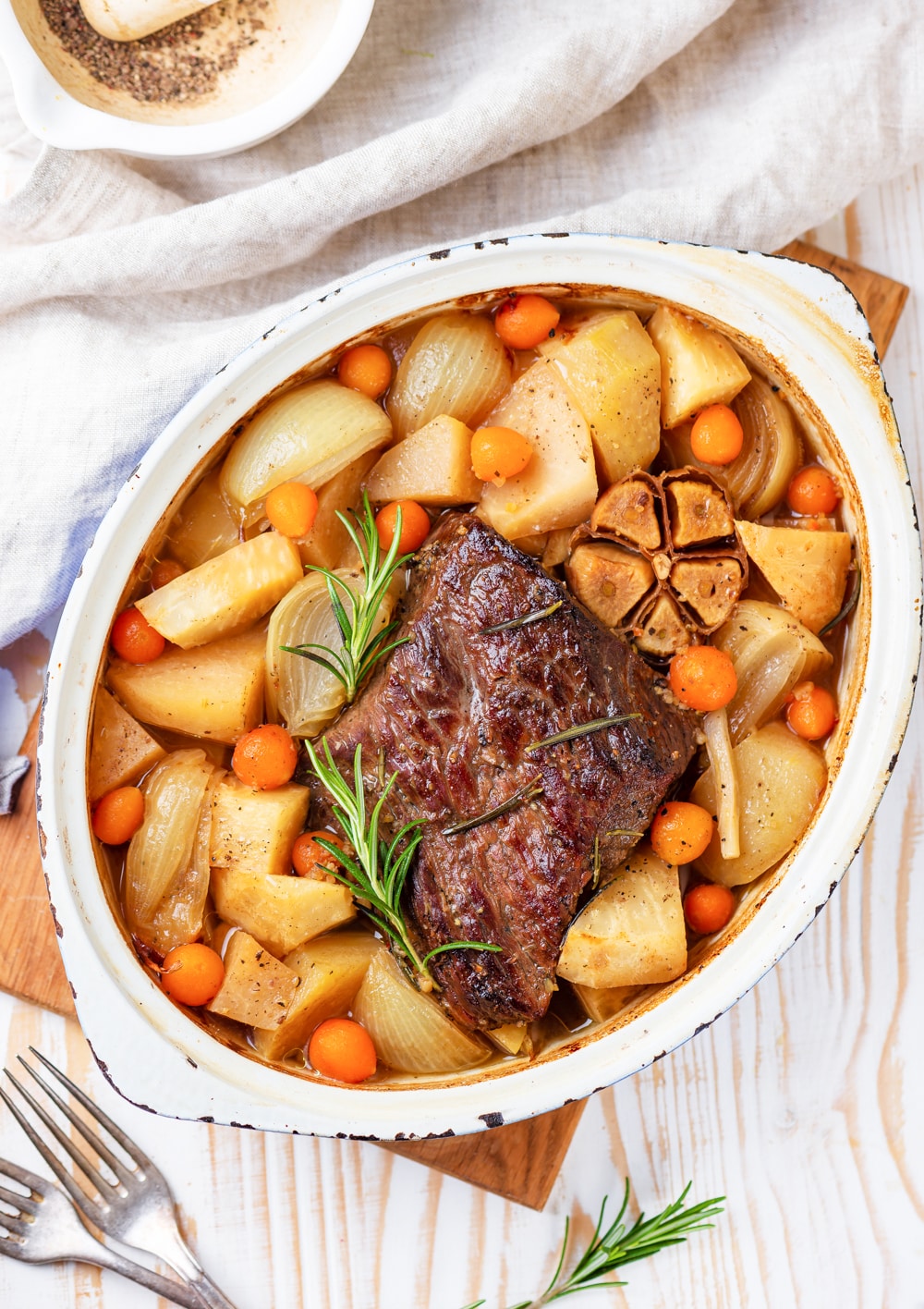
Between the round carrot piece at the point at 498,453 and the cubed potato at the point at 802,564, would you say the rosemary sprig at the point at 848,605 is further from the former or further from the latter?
the round carrot piece at the point at 498,453

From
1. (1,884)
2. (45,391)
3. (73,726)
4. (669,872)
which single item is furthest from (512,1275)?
(45,391)

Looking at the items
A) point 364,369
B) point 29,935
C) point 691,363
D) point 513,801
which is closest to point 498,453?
point 364,369

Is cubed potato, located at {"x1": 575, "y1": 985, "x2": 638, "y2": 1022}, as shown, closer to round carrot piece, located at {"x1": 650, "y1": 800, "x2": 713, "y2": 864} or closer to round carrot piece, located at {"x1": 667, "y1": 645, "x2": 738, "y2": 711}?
round carrot piece, located at {"x1": 650, "y1": 800, "x2": 713, "y2": 864}

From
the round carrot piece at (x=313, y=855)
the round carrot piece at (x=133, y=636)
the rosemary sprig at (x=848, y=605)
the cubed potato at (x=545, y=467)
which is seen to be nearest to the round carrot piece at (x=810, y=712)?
the rosemary sprig at (x=848, y=605)

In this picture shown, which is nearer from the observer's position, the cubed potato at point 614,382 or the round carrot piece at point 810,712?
the cubed potato at point 614,382

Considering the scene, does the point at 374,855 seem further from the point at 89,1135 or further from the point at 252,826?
the point at 89,1135

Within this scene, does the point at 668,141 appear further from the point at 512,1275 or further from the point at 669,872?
the point at 512,1275

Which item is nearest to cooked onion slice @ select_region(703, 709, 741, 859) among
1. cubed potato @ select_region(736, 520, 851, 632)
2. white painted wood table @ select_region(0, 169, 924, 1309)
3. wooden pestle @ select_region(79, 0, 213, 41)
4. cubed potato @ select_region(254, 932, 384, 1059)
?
cubed potato @ select_region(736, 520, 851, 632)
